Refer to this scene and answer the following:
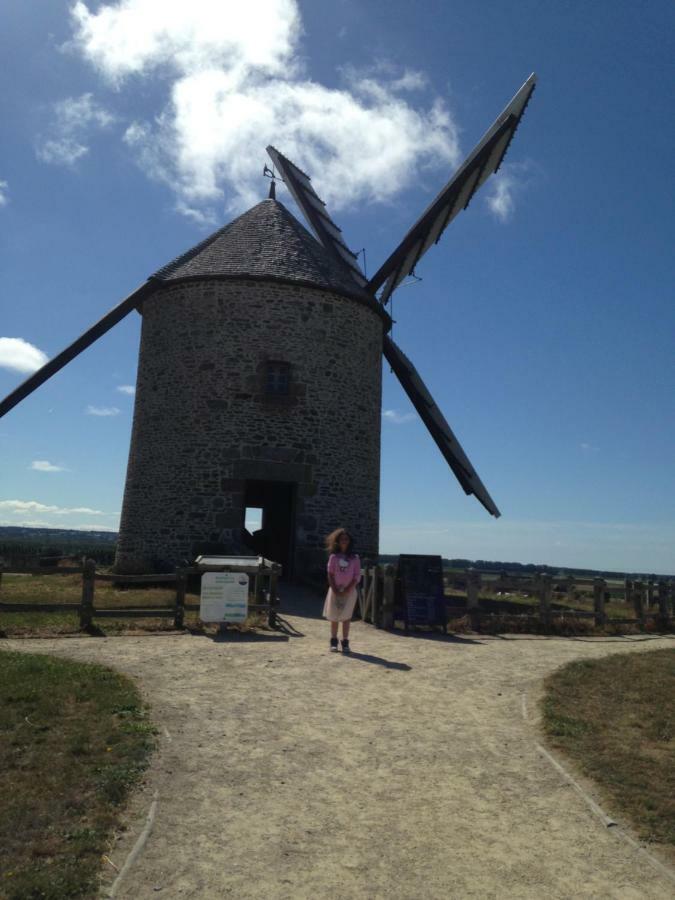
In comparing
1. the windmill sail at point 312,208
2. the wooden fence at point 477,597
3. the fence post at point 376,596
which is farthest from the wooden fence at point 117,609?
the windmill sail at point 312,208

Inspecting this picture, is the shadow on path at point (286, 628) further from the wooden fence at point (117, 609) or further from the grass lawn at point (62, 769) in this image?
the grass lawn at point (62, 769)

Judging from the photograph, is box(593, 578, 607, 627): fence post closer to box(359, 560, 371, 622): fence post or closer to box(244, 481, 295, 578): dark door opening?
Answer: box(359, 560, 371, 622): fence post

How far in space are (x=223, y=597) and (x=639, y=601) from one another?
8700mm

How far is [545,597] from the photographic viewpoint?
1192 cm

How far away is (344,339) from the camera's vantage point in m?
17.1

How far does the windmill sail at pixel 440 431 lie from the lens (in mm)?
21078

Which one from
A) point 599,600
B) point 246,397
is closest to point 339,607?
point 599,600

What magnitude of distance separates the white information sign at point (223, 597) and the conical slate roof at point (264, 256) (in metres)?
8.90

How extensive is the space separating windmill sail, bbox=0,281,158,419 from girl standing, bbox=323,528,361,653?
10.8 metres

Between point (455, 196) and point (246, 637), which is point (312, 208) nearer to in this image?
point (455, 196)

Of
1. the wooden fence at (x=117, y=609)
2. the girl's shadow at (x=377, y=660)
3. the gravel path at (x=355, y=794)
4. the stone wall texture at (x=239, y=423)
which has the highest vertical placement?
the stone wall texture at (x=239, y=423)

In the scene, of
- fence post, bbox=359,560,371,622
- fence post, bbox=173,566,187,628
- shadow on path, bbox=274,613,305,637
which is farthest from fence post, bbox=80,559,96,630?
fence post, bbox=359,560,371,622

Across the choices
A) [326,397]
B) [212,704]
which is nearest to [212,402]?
[326,397]

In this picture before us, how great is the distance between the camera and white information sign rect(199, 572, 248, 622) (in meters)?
9.70
